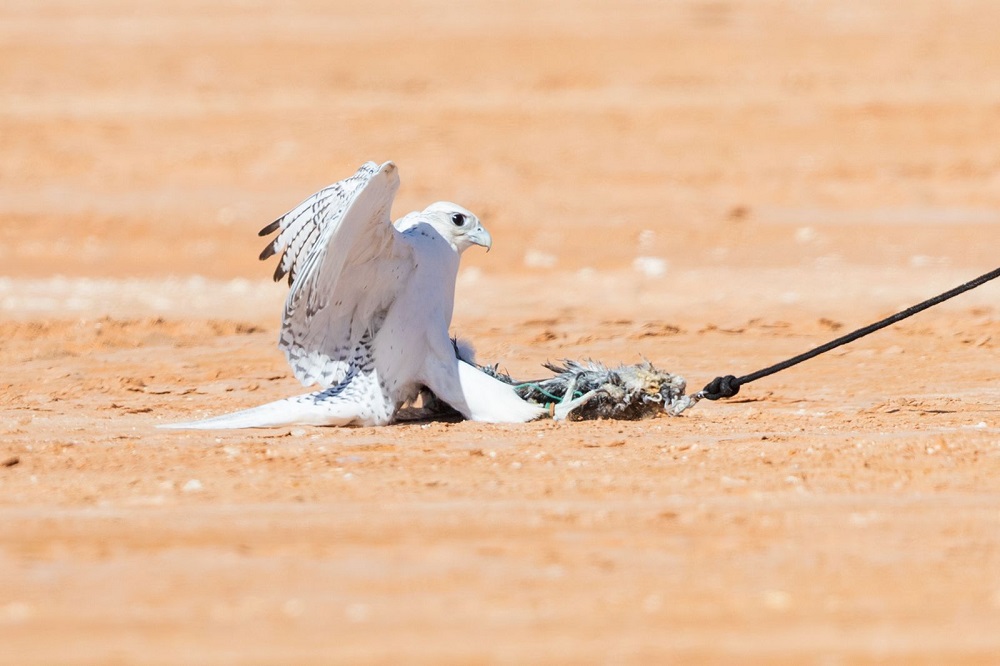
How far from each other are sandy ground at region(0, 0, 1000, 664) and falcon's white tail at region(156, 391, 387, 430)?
185mm

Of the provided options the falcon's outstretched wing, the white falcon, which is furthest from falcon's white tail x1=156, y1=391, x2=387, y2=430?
the falcon's outstretched wing

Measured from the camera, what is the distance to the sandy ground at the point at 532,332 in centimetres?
397

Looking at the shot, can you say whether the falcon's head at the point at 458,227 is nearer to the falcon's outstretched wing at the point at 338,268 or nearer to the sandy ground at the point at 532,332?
the falcon's outstretched wing at the point at 338,268

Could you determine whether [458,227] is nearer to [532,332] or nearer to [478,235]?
[478,235]

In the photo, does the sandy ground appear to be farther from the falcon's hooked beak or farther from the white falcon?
the falcon's hooked beak

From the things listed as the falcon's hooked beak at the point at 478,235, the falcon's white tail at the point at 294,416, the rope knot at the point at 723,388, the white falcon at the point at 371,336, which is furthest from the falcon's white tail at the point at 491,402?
the rope knot at the point at 723,388

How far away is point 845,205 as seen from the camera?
525 inches

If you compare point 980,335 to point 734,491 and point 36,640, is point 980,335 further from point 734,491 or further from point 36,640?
point 36,640

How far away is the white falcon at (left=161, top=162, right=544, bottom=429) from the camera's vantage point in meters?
6.38

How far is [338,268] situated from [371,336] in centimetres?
49

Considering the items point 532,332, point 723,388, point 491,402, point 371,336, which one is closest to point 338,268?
A: point 371,336

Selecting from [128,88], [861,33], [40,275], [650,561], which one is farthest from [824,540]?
[861,33]

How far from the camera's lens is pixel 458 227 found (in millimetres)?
6910

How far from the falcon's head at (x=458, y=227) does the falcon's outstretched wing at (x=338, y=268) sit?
41 cm
